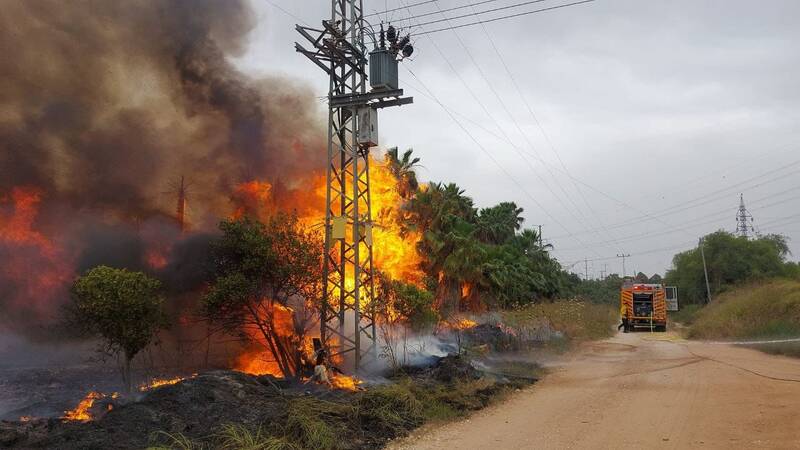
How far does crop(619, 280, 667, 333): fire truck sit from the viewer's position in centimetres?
3894

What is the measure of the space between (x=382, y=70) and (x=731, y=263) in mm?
53611

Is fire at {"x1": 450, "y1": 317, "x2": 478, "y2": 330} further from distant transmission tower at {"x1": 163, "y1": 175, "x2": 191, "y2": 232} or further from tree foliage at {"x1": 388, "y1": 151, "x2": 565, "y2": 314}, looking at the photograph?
distant transmission tower at {"x1": 163, "y1": 175, "x2": 191, "y2": 232}

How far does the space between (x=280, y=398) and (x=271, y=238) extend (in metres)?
5.62

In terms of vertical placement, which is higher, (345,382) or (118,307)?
(118,307)

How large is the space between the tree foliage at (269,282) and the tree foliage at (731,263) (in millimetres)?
48773

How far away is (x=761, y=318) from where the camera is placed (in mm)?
27531

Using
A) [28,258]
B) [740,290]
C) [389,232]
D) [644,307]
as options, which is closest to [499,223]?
[644,307]

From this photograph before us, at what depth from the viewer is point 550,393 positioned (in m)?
14.2

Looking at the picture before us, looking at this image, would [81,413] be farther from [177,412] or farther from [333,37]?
[333,37]

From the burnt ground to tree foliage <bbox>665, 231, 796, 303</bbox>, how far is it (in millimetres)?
50570

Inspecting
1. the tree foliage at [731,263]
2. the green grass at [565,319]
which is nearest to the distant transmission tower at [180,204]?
the green grass at [565,319]

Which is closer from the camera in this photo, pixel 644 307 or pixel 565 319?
pixel 565 319

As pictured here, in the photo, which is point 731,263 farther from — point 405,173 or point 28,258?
point 28,258

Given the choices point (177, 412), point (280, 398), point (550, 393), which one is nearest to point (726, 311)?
point (550, 393)
